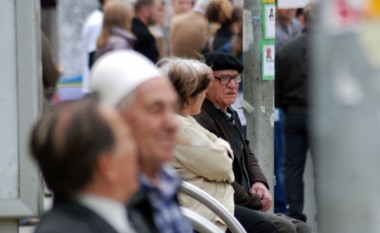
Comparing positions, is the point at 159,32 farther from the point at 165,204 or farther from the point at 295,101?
the point at 165,204

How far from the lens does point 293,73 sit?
40.1 ft

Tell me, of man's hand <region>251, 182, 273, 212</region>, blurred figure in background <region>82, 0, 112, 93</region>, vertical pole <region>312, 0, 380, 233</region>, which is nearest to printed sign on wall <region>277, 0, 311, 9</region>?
man's hand <region>251, 182, 273, 212</region>

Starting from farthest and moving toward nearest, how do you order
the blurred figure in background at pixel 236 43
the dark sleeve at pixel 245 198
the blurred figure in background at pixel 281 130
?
the blurred figure in background at pixel 281 130 < the blurred figure in background at pixel 236 43 < the dark sleeve at pixel 245 198

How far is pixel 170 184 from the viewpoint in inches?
143

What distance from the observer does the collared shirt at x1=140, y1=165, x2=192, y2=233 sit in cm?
350

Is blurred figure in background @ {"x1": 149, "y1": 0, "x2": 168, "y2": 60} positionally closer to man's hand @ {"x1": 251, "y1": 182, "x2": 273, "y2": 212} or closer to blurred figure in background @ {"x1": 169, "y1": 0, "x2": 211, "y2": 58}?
blurred figure in background @ {"x1": 169, "y1": 0, "x2": 211, "y2": 58}

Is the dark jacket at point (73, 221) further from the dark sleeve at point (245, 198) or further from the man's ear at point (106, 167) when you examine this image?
the dark sleeve at point (245, 198)

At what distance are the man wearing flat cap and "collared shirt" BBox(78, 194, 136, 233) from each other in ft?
13.5

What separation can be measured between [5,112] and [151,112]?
3.00 metres

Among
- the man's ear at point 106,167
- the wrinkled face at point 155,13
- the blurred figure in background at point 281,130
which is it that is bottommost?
the blurred figure in background at point 281,130

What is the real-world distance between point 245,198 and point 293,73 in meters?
5.13

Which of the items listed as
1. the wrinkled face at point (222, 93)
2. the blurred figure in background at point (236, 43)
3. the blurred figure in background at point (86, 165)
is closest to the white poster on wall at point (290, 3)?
the wrinkled face at point (222, 93)

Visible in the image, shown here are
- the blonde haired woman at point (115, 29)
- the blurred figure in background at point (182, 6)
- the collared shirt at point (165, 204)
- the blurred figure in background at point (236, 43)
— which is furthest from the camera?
the blurred figure in background at point (182, 6)

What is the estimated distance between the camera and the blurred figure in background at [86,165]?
9.72 ft
